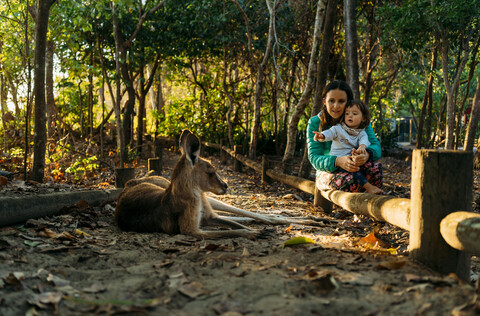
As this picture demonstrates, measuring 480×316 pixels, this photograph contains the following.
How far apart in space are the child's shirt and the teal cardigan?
105mm

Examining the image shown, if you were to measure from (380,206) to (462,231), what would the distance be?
42.4 inches

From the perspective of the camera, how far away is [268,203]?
6133 millimetres

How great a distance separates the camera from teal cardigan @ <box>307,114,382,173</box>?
457 centimetres

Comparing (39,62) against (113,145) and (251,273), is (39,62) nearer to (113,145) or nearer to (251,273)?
(251,273)

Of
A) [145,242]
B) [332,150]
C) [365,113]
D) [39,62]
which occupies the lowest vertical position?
[145,242]

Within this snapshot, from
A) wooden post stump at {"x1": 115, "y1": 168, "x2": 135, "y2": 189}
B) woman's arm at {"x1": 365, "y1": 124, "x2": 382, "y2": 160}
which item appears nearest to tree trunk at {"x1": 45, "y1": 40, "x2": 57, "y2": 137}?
wooden post stump at {"x1": 115, "y1": 168, "x2": 135, "y2": 189}

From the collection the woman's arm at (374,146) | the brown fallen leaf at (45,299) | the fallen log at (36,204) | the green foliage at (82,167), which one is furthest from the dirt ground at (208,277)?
the green foliage at (82,167)

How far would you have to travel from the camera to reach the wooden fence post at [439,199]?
243 cm

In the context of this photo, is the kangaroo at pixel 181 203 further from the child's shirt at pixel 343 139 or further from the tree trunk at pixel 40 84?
the tree trunk at pixel 40 84

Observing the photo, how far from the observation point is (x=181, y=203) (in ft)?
13.7

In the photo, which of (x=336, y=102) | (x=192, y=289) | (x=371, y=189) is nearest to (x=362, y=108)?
(x=336, y=102)

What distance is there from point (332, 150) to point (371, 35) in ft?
24.2

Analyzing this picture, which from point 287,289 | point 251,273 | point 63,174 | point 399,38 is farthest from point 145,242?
point 399,38

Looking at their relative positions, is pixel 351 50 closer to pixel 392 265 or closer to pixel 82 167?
pixel 392 265
